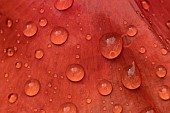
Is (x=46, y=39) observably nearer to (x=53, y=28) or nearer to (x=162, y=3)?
(x=53, y=28)

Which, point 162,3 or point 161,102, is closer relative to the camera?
point 161,102

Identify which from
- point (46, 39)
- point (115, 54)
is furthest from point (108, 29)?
point (46, 39)

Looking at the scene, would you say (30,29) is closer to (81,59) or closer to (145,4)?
(81,59)

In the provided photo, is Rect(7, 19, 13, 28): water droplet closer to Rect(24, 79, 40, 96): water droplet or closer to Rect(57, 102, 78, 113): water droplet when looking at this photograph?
Rect(24, 79, 40, 96): water droplet

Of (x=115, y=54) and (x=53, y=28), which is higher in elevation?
(x=53, y=28)

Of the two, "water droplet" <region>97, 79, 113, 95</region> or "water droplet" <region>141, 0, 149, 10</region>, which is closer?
"water droplet" <region>97, 79, 113, 95</region>

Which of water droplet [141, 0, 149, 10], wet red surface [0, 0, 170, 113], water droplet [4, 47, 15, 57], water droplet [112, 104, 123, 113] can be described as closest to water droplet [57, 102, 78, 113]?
wet red surface [0, 0, 170, 113]

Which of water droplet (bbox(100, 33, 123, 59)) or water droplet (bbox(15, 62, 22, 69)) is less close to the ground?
water droplet (bbox(15, 62, 22, 69))
